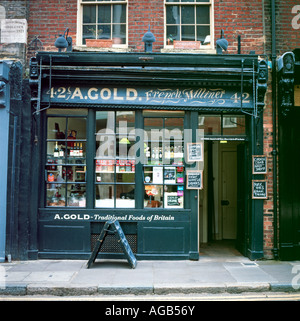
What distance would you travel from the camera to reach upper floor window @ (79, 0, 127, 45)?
845 cm

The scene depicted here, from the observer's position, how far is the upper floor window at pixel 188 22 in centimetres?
846

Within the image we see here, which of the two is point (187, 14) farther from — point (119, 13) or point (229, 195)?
point (229, 195)

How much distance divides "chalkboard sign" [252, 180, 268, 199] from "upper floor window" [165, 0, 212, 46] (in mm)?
3961

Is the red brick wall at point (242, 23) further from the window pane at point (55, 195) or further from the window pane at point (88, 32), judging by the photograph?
the window pane at point (55, 195)

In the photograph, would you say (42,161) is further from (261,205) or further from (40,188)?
(261,205)

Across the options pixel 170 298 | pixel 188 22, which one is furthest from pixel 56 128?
pixel 170 298

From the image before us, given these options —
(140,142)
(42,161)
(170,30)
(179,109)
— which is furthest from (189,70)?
(42,161)

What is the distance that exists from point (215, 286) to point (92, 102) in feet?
16.5

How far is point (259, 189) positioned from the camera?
7.92 m

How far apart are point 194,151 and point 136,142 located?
1.47 metres

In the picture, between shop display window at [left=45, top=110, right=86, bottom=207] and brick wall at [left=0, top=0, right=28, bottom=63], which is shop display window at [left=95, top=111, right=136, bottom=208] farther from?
brick wall at [left=0, top=0, right=28, bottom=63]

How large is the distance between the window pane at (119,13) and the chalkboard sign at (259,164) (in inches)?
194

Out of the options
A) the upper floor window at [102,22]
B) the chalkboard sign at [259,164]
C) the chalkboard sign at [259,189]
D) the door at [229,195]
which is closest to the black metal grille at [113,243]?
the chalkboard sign at [259,189]

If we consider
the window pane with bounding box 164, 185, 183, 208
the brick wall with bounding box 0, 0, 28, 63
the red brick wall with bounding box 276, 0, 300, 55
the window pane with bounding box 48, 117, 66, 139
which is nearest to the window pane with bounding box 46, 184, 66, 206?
the window pane with bounding box 48, 117, 66, 139
